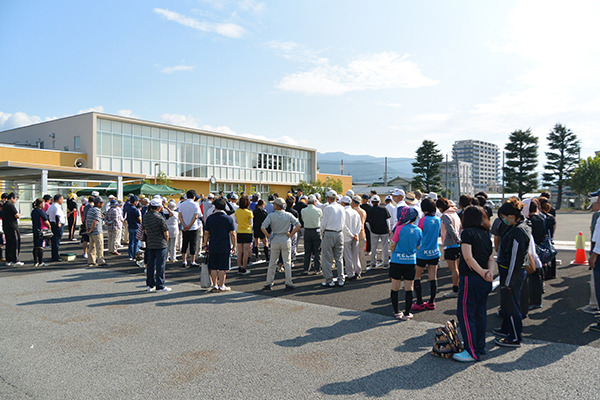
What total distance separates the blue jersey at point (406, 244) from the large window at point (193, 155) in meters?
32.5

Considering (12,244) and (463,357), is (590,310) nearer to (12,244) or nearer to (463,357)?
(463,357)

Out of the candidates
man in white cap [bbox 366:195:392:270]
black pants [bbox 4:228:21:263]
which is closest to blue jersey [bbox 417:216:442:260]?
man in white cap [bbox 366:195:392:270]

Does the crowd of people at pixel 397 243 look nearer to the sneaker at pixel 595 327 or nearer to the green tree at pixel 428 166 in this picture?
the sneaker at pixel 595 327

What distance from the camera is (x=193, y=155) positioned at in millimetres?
40156

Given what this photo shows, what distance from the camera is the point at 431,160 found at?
185 feet

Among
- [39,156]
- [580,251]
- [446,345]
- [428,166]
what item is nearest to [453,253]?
[446,345]

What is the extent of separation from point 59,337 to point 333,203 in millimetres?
5441

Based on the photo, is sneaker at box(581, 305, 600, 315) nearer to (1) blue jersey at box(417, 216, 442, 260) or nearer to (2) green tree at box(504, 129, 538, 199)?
(1) blue jersey at box(417, 216, 442, 260)

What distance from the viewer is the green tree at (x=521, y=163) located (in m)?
57.3

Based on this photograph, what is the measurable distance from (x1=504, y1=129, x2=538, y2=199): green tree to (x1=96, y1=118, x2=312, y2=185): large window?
3141 cm

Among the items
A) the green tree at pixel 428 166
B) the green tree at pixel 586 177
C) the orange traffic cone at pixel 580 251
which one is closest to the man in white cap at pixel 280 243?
the orange traffic cone at pixel 580 251

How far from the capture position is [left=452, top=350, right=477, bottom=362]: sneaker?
4348 mm

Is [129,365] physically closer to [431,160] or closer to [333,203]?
[333,203]

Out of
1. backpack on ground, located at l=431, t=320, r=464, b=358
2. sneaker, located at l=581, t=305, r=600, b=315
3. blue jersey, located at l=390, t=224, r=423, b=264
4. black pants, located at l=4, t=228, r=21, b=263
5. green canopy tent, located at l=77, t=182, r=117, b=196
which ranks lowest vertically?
sneaker, located at l=581, t=305, r=600, b=315
